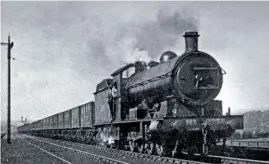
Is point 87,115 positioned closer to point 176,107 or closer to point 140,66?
point 140,66

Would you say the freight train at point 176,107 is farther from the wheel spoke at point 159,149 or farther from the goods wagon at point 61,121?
the goods wagon at point 61,121

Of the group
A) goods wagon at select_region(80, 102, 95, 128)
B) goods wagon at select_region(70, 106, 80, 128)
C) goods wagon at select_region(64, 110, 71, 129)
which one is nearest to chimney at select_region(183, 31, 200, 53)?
goods wagon at select_region(80, 102, 95, 128)

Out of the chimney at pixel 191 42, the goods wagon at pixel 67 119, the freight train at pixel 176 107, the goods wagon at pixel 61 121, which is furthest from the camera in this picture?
the goods wagon at pixel 61 121

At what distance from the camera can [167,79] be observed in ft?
40.8

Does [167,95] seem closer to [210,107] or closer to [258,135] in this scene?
[210,107]

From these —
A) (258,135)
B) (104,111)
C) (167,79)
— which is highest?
(167,79)

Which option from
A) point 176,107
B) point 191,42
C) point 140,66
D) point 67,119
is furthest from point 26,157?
point 67,119

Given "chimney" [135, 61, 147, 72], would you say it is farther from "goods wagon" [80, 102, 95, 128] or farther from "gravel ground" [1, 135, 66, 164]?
"goods wagon" [80, 102, 95, 128]

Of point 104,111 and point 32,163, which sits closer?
point 32,163

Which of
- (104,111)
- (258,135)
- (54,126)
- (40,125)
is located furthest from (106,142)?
(40,125)

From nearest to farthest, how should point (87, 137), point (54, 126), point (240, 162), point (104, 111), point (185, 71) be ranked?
point (240, 162)
point (185, 71)
point (104, 111)
point (87, 137)
point (54, 126)

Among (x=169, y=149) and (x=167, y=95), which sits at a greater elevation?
(x=167, y=95)

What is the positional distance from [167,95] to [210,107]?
149 centimetres

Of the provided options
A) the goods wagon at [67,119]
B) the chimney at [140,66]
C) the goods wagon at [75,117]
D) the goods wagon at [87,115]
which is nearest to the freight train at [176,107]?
the chimney at [140,66]
